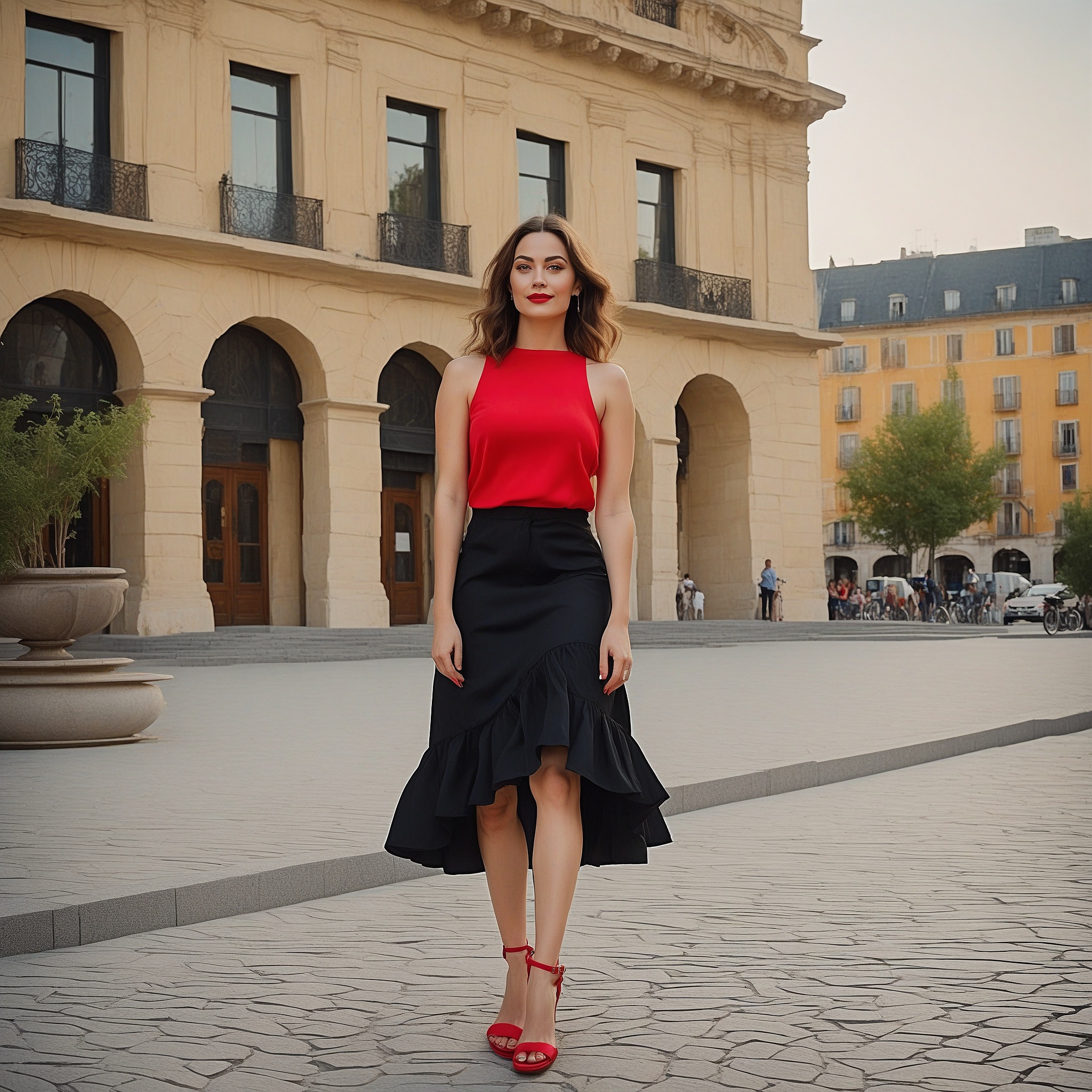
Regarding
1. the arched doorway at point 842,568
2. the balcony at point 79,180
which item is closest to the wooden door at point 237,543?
the balcony at point 79,180

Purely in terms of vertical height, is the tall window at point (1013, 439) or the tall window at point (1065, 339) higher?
the tall window at point (1065, 339)

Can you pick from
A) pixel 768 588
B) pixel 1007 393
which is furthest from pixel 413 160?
pixel 1007 393

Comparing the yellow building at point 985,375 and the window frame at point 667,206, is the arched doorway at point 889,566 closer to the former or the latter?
the yellow building at point 985,375

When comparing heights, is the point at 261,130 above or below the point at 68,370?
above

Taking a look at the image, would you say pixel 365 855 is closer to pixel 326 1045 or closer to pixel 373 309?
pixel 326 1045

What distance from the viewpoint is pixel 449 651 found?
158 inches

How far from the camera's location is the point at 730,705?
552 inches

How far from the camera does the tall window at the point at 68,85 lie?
25469 mm

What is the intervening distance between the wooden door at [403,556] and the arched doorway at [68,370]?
6.16m

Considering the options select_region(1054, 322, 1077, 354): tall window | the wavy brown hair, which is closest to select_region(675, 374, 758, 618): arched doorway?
the wavy brown hair

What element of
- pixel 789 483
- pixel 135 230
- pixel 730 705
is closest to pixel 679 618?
pixel 789 483

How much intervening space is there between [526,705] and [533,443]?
72 centimetres

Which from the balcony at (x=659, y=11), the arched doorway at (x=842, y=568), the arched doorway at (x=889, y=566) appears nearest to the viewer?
the balcony at (x=659, y=11)

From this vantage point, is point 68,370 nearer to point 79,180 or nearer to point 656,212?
point 79,180
